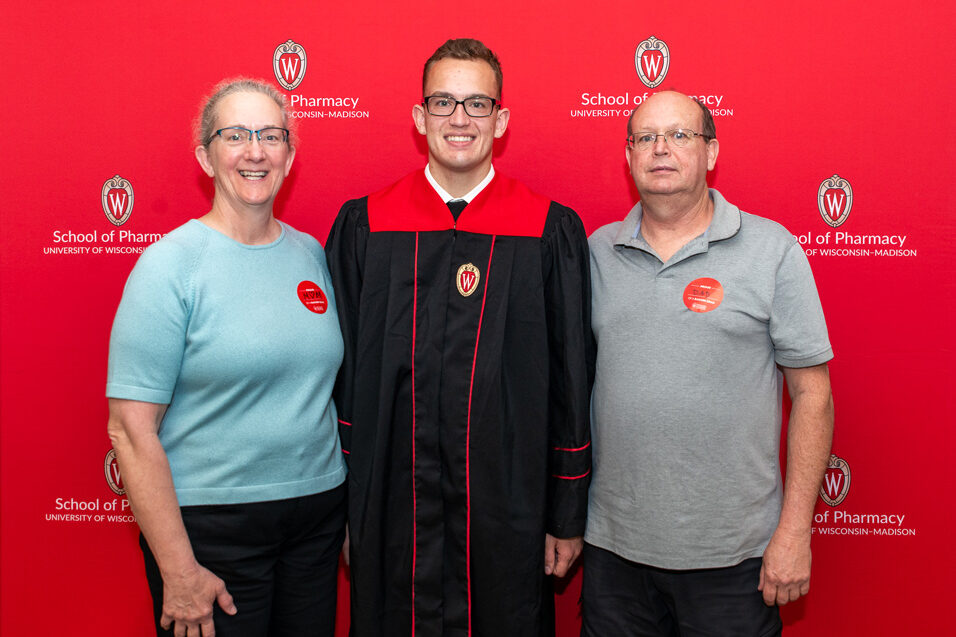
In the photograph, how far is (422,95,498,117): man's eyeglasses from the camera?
6.60 ft

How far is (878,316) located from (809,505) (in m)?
1.14

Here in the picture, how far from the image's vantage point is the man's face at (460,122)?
2.01 metres

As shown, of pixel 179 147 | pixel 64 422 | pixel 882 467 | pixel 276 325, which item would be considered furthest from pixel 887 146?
pixel 64 422

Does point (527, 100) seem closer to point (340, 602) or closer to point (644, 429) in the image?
point (644, 429)

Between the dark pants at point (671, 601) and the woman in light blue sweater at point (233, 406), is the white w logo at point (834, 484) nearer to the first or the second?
the dark pants at point (671, 601)

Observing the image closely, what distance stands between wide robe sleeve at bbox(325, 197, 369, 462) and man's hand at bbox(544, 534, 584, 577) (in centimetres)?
70

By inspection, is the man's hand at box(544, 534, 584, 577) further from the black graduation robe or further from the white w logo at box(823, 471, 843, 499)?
the white w logo at box(823, 471, 843, 499)

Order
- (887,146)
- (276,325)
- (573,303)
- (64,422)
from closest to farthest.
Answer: (276,325) < (573,303) < (887,146) < (64,422)

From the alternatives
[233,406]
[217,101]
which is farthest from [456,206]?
[233,406]

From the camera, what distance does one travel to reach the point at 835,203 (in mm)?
2660

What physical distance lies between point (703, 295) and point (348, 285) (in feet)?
3.55

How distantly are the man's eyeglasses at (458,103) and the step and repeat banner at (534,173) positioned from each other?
71 cm

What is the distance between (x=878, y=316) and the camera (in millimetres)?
2672

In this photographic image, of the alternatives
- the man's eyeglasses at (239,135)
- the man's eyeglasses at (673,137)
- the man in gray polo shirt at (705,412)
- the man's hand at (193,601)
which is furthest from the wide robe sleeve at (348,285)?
the man's eyeglasses at (673,137)
